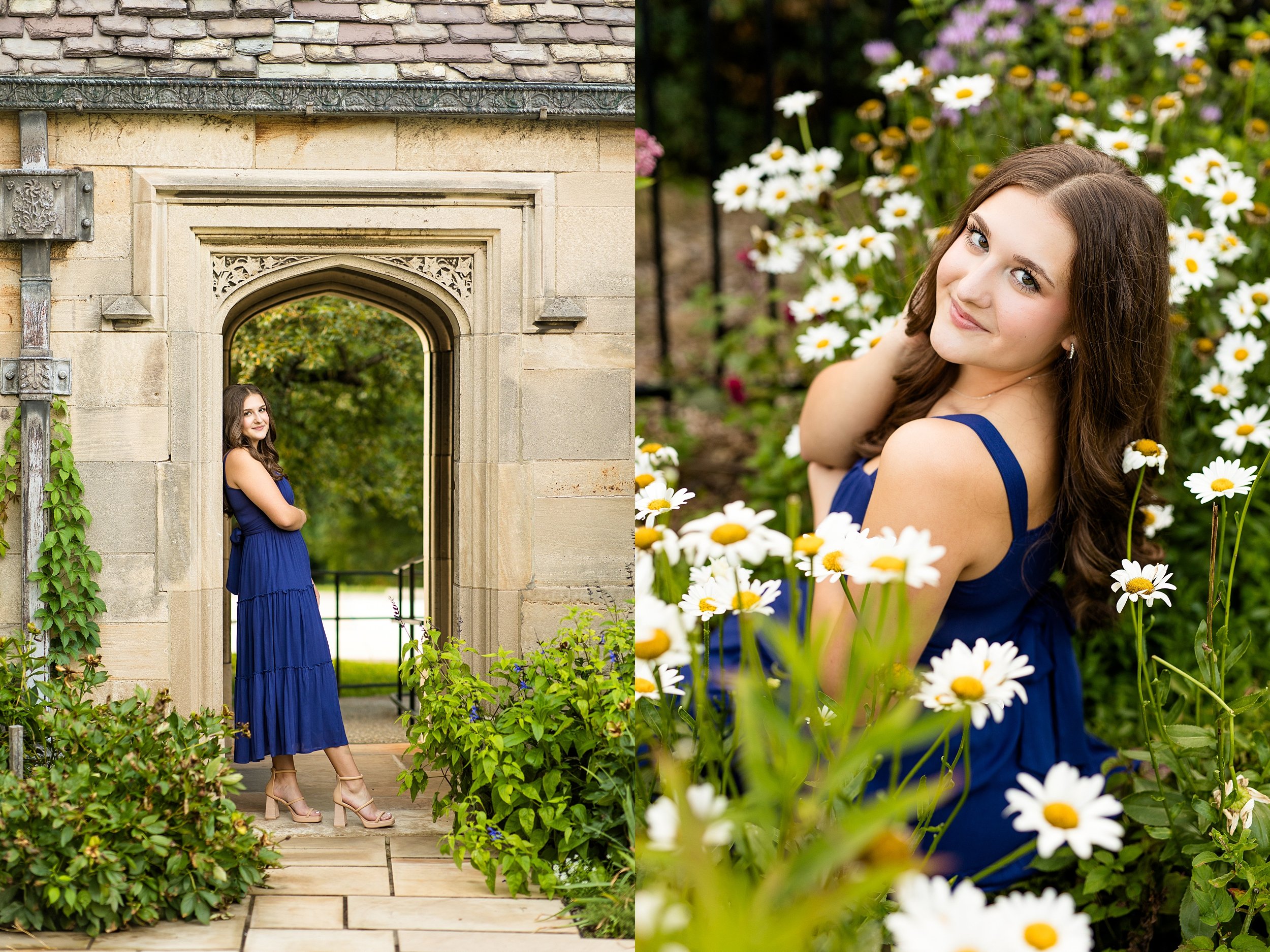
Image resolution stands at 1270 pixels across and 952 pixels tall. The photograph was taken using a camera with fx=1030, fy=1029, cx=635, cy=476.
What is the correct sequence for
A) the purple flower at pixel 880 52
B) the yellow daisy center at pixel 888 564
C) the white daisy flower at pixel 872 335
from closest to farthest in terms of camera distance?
the yellow daisy center at pixel 888 564, the white daisy flower at pixel 872 335, the purple flower at pixel 880 52

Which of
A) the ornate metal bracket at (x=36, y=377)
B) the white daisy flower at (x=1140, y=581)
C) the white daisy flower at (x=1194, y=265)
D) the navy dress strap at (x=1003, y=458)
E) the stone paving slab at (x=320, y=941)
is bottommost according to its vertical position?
the stone paving slab at (x=320, y=941)

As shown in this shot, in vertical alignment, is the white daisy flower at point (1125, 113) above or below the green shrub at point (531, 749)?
above

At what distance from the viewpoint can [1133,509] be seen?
1258 millimetres

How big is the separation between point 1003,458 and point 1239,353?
104 centimetres

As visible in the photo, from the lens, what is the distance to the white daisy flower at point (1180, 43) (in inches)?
93.7

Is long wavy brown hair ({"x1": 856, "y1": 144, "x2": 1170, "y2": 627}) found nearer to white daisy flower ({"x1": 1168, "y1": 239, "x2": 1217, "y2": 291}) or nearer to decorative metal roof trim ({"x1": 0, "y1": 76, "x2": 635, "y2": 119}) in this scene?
white daisy flower ({"x1": 1168, "y1": 239, "x2": 1217, "y2": 291})

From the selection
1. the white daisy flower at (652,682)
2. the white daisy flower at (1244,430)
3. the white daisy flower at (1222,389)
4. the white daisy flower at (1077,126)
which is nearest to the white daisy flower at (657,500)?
the white daisy flower at (652,682)

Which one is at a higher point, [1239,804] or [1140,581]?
[1140,581]

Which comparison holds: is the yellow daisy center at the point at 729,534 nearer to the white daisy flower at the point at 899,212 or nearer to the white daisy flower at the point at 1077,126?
the white daisy flower at the point at 899,212

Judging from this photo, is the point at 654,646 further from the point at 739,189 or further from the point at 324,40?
the point at 739,189

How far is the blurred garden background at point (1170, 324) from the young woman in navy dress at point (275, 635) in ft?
1.47

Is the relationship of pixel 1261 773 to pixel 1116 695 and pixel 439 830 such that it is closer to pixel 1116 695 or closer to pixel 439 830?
pixel 1116 695

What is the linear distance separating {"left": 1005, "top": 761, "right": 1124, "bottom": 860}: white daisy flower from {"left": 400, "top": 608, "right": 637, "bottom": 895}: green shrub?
551mm

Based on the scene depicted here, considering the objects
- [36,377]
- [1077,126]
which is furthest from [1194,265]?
[36,377]
